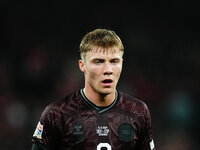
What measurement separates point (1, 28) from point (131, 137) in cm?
609

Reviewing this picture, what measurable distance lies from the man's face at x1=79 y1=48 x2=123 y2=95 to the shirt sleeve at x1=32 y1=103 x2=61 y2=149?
453 millimetres

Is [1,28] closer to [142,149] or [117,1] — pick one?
[117,1]

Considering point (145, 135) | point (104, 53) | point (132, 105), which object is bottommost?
point (145, 135)

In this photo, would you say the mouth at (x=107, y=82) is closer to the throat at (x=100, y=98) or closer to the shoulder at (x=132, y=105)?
the throat at (x=100, y=98)

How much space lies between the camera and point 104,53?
12.4ft

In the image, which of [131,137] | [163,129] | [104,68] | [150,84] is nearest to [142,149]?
[131,137]

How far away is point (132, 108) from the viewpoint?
4.05 meters

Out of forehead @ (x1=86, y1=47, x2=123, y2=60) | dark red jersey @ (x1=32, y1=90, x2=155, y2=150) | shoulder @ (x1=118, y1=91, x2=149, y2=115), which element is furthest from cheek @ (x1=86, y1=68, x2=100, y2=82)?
shoulder @ (x1=118, y1=91, x2=149, y2=115)

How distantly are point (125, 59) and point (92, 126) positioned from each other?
208 inches

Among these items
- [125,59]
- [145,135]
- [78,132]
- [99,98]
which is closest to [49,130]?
[78,132]

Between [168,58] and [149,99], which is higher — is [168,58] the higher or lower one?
the higher one

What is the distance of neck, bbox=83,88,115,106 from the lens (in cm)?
394

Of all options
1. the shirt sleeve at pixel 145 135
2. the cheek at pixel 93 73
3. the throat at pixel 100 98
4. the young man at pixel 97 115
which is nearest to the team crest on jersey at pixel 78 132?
the young man at pixel 97 115

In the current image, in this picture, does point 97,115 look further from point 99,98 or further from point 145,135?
point 145,135
